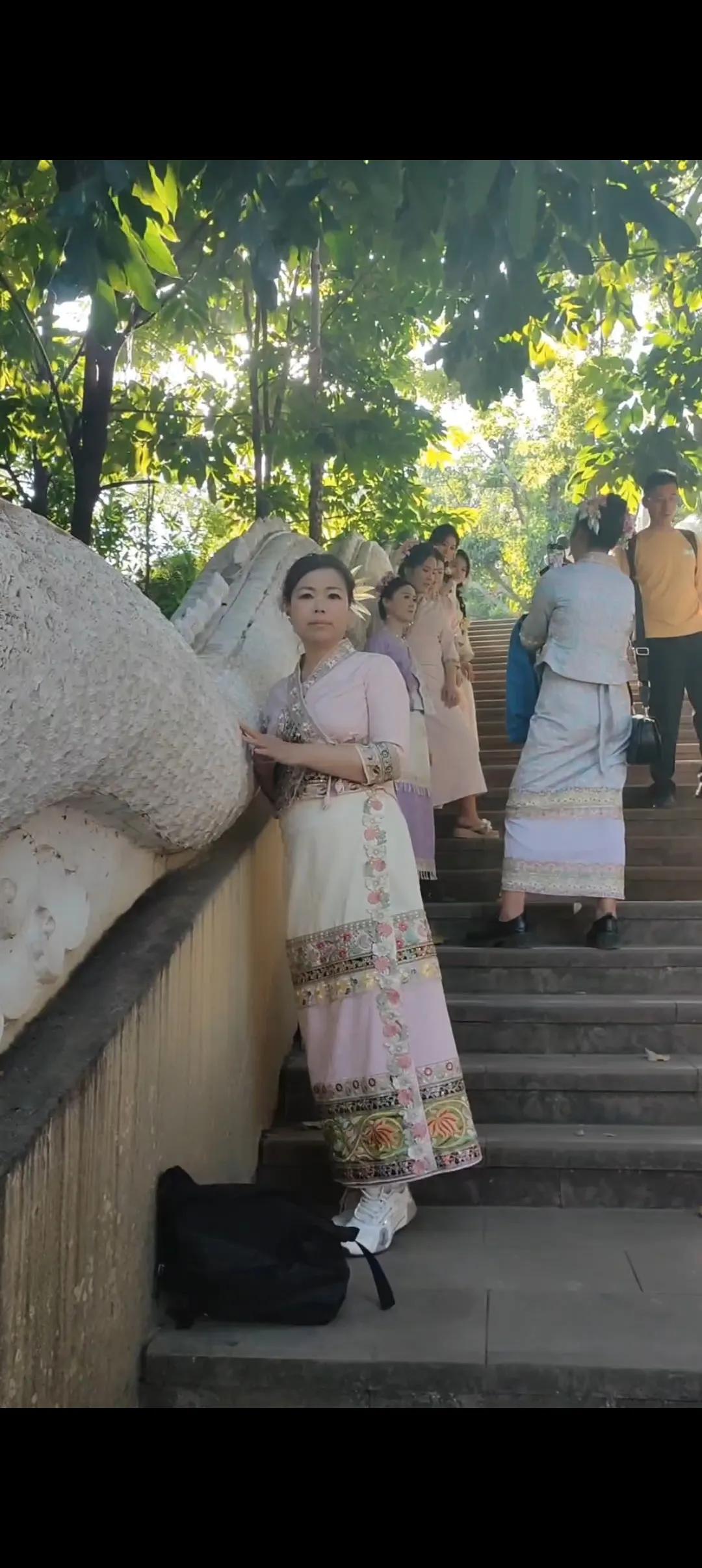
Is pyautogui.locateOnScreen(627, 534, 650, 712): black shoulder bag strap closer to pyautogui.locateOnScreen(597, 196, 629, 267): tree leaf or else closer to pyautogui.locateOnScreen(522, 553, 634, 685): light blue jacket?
pyautogui.locateOnScreen(522, 553, 634, 685): light blue jacket

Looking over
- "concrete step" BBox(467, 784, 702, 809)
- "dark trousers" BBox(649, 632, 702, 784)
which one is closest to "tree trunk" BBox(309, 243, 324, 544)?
"concrete step" BBox(467, 784, 702, 809)

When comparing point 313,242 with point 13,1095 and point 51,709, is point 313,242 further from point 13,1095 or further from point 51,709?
point 13,1095

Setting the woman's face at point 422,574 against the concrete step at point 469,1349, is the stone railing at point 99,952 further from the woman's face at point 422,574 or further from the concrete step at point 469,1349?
the woman's face at point 422,574

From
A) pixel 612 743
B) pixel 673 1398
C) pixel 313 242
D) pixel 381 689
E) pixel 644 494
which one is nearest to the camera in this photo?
pixel 673 1398

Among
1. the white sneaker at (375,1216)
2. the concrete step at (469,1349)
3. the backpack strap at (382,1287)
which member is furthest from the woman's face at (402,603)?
the backpack strap at (382,1287)

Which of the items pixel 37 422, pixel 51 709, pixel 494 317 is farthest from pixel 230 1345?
pixel 37 422

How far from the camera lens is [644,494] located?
16.7 ft

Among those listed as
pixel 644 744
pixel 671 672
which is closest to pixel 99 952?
pixel 644 744

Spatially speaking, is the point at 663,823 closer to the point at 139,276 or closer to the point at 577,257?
the point at 577,257

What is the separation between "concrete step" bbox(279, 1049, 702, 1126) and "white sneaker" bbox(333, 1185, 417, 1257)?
533mm

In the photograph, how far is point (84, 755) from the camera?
1807 mm

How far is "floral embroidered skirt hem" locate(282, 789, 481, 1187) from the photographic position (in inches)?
104

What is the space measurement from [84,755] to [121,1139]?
0.60 m

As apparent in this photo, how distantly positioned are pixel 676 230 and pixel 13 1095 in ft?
9.13
